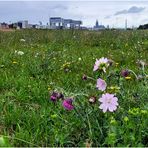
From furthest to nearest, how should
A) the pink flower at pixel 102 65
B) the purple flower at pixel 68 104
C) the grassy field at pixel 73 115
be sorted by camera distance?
the pink flower at pixel 102 65 → the purple flower at pixel 68 104 → the grassy field at pixel 73 115

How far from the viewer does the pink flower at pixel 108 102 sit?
2.75 m

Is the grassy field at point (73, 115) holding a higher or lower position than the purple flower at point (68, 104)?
lower

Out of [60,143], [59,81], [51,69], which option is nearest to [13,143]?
[60,143]

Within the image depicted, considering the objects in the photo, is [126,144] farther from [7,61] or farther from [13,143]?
[7,61]

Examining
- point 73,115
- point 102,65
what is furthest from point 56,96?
point 102,65

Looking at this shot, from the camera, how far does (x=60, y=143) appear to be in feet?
9.28

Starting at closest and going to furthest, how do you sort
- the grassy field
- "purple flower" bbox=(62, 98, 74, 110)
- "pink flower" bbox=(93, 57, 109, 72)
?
the grassy field → "purple flower" bbox=(62, 98, 74, 110) → "pink flower" bbox=(93, 57, 109, 72)

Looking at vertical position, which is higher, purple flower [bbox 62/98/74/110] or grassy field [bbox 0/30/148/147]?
purple flower [bbox 62/98/74/110]

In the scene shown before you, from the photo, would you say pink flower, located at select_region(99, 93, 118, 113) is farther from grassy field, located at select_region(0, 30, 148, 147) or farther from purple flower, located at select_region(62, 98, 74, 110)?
purple flower, located at select_region(62, 98, 74, 110)

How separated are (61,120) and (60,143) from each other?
344 mm

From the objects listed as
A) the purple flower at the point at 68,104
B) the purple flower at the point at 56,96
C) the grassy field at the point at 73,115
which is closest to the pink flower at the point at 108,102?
the grassy field at the point at 73,115

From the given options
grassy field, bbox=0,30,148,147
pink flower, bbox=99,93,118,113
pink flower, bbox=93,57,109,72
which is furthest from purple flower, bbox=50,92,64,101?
pink flower, bbox=99,93,118,113

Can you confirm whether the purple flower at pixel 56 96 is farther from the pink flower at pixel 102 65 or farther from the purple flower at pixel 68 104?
the pink flower at pixel 102 65

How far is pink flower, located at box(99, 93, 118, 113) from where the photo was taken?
2.75 meters
